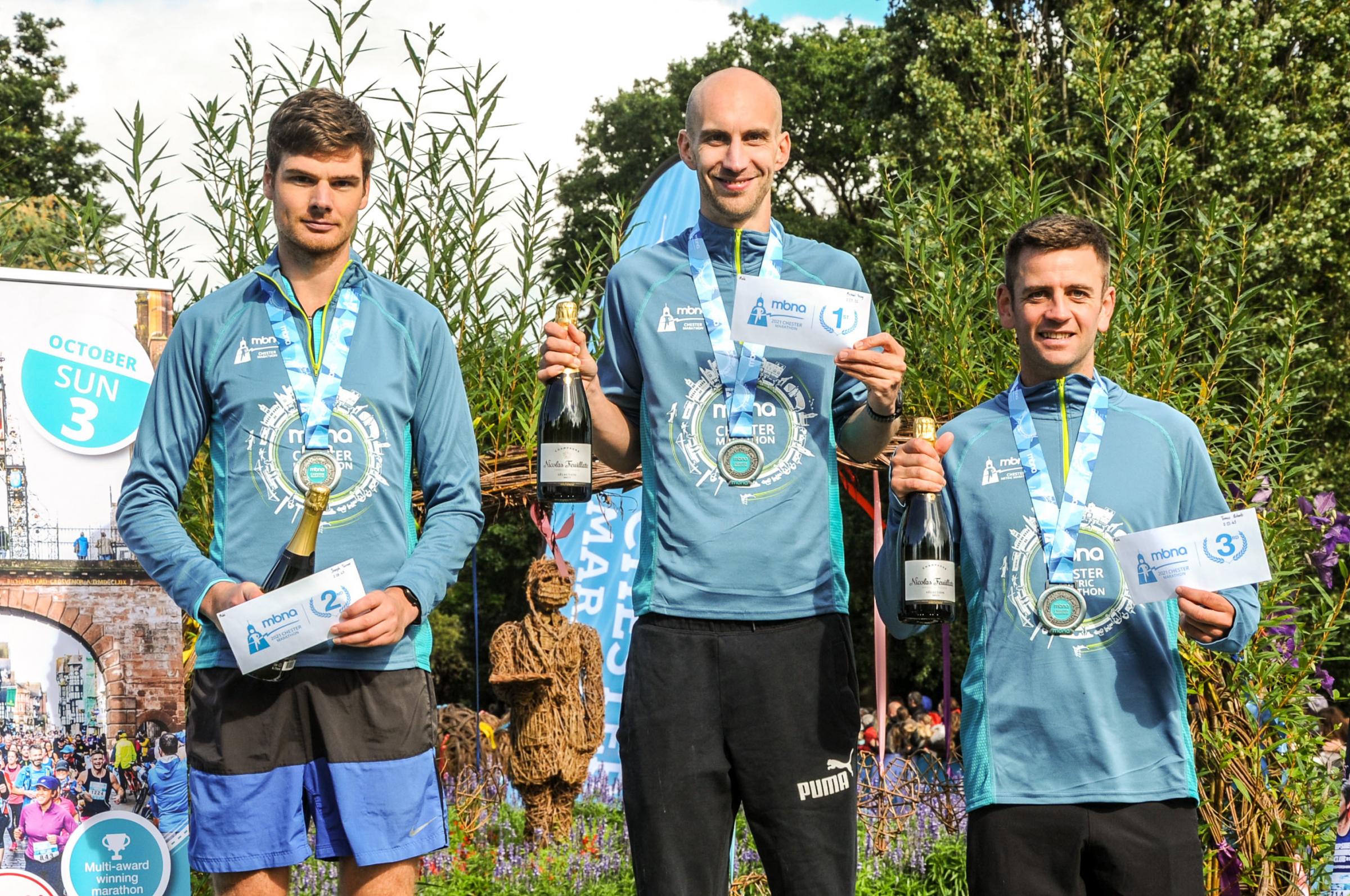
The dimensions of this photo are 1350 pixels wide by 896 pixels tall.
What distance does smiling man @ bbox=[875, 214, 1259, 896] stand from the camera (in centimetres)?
310

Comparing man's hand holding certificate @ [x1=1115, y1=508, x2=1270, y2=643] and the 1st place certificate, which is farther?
the 1st place certificate

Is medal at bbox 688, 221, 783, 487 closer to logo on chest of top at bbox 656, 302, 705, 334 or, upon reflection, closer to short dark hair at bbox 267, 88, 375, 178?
logo on chest of top at bbox 656, 302, 705, 334

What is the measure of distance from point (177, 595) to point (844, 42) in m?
29.8

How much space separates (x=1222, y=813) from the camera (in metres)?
5.55

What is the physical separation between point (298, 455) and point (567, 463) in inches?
26.6

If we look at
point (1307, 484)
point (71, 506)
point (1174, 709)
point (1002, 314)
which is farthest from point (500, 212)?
point (1307, 484)

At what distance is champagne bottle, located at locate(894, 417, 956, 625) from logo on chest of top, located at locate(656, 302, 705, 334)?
0.63 meters

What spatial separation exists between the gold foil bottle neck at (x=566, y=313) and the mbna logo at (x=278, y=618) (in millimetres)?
987

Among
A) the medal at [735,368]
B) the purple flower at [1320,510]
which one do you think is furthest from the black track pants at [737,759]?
the purple flower at [1320,510]

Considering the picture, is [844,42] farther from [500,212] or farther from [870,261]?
[500,212]

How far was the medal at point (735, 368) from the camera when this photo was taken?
3.31m

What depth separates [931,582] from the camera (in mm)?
3258

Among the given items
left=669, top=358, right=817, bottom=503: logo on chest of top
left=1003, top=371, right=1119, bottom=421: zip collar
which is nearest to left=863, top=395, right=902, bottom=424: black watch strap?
left=669, top=358, right=817, bottom=503: logo on chest of top

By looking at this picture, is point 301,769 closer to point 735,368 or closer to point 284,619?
point 284,619
